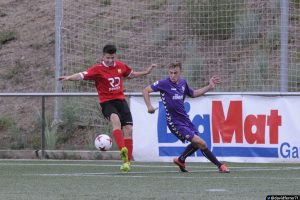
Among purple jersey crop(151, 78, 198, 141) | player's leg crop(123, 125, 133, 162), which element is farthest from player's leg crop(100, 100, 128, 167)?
purple jersey crop(151, 78, 198, 141)

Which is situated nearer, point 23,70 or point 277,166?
point 277,166

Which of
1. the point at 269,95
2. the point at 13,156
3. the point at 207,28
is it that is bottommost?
the point at 13,156

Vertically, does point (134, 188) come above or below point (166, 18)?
below

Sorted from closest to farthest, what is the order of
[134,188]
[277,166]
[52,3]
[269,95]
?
[134,188], [277,166], [269,95], [52,3]

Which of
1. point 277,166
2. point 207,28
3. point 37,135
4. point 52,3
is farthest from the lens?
point 52,3

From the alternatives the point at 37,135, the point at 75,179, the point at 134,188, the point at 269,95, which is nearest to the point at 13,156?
the point at 37,135

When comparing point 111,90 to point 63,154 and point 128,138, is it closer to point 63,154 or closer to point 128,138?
point 128,138

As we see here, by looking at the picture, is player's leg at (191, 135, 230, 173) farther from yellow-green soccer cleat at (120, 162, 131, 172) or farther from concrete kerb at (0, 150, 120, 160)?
concrete kerb at (0, 150, 120, 160)

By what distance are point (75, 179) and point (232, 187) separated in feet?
7.67

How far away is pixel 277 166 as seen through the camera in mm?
15656

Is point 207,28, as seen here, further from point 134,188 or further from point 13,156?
point 134,188

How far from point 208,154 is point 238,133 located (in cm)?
Answer: 308

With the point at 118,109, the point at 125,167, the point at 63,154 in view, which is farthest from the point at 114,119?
the point at 63,154

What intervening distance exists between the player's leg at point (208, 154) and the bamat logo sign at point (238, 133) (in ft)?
9.24
